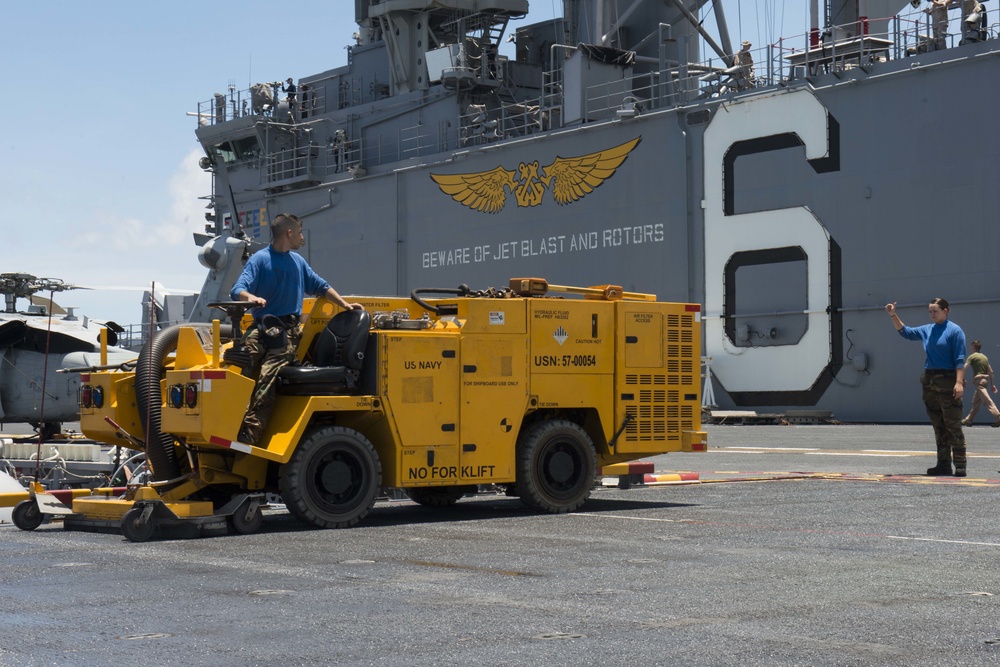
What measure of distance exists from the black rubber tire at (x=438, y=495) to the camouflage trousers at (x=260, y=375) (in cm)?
227

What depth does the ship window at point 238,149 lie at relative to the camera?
4738 cm

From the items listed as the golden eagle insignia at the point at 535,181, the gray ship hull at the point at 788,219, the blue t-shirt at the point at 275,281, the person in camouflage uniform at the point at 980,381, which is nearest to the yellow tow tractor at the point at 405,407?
the blue t-shirt at the point at 275,281

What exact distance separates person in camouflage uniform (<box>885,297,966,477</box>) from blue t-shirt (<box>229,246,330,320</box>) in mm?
6879

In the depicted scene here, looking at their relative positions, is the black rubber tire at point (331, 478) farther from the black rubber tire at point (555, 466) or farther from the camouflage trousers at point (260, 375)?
the black rubber tire at point (555, 466)

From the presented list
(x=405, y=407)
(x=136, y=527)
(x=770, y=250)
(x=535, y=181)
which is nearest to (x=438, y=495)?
(x=405, y=407)

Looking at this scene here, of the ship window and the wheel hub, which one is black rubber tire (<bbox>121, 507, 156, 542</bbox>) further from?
the ship window

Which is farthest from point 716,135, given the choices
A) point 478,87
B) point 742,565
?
point 742,565

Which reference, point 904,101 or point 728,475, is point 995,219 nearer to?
point 904,101

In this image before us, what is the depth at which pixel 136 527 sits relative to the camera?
9188 mm

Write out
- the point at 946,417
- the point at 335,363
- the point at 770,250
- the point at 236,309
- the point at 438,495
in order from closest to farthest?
the point at 236,309
the point at 335,363
the point at 438,495
the point at 946,417
the point at 770,250

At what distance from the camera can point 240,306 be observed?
9.78m

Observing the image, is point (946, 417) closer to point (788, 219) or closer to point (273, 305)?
point (273, 305)

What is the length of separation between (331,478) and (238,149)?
39.6 metres

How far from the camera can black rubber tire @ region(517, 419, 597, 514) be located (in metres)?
11.0
